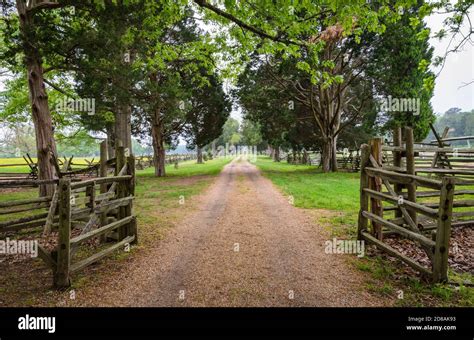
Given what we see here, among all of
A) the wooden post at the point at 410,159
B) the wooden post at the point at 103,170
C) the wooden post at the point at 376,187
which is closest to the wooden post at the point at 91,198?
the wooden post at the point at 103,170

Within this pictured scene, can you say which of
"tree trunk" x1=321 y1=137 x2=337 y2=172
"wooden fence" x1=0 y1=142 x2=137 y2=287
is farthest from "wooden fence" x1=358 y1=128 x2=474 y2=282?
"tree trunk" x1=321 y1=137 x2=337 y2=172

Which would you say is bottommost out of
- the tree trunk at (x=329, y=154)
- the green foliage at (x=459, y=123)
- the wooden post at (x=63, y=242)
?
the wooden post at (x=63, y=242)

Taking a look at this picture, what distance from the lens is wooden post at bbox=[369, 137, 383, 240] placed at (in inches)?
236

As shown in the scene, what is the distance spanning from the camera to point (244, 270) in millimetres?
4949

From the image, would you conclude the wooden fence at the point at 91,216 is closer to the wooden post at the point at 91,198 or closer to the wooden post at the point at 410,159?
the wooden post at the point at 91,198

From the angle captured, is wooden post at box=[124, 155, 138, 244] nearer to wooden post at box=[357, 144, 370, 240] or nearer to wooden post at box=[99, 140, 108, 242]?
wooden post at box=[99, 140, 108, 242]

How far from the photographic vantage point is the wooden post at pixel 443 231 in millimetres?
3928

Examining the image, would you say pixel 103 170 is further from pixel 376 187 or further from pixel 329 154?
pixel 329 154

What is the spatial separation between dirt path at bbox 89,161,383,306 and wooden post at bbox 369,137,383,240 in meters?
1.19

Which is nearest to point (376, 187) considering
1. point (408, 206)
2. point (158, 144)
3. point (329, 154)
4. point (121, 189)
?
point (408, 206)

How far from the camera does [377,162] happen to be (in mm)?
6250

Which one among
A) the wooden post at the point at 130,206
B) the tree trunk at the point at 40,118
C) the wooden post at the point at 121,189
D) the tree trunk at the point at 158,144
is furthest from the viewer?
the tree trunk at the point at 158,144

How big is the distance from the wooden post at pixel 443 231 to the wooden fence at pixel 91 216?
5665 mm
